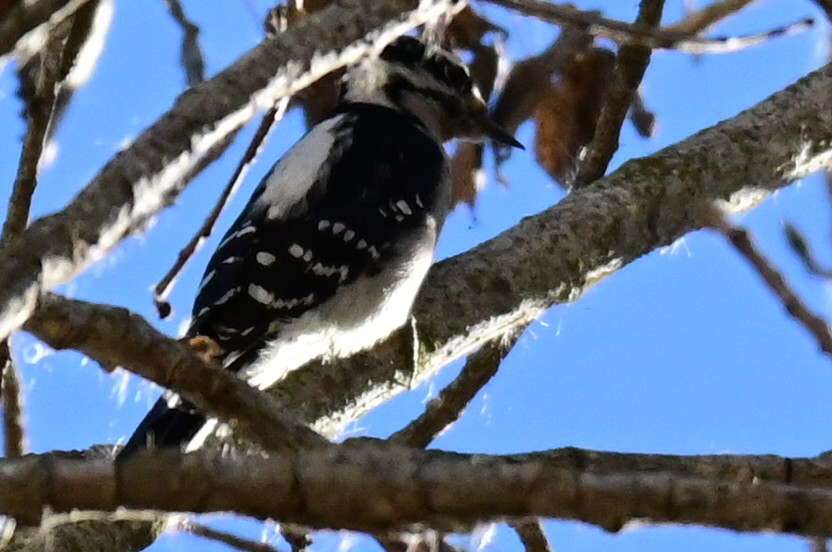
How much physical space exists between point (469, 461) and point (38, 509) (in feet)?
0.89

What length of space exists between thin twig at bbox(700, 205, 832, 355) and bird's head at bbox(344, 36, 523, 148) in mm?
2077

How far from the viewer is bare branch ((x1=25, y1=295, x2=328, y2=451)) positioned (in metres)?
0.97

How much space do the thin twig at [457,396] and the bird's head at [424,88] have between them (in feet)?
2.58

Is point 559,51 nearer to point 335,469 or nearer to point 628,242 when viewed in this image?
point 628,242

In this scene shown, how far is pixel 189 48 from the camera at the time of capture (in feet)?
5.24

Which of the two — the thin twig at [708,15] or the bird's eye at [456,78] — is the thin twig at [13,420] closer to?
the thin twig at [708,15]

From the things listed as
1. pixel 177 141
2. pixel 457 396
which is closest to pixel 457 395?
pixel 457 396

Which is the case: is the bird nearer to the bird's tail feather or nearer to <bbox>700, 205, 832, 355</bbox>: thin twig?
the bird's tail feather

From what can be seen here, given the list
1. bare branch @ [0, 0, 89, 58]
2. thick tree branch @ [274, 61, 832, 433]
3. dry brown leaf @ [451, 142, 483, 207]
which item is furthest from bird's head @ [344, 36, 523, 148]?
bare branch @ [0, 0, 89, 58]

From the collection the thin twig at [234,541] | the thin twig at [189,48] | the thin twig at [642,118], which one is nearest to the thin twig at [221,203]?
the thin twig at [189,48]

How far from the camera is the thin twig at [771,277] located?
27.9 inches

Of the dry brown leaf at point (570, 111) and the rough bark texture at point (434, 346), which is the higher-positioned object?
the dry brown leaf at point (570, 111)

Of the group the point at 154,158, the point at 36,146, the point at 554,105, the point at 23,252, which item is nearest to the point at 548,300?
the point at 554,105

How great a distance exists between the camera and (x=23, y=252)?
37.5 inches
